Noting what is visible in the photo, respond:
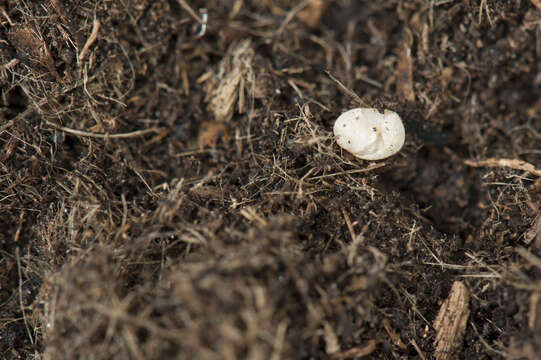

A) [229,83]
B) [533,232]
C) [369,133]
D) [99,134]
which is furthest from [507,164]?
[99,134]

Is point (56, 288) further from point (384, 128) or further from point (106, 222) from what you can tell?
point (384, 128)

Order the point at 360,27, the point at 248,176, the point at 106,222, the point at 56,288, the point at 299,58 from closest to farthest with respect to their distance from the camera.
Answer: the point at 56,288, the point at 106,222, the point at 248,176, the point at 299,58, the point at 360,27

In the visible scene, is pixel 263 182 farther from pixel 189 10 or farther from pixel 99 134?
pixel 189 10

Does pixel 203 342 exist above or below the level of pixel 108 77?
below

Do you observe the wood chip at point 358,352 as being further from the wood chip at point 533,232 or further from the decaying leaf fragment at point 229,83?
the decaying leaf fragment at point 229,83

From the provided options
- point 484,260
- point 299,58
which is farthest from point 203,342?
point 299,58

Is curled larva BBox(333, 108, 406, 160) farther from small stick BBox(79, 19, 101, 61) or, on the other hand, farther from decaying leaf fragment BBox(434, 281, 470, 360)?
small stick BBox(79, 19, 101, 61)

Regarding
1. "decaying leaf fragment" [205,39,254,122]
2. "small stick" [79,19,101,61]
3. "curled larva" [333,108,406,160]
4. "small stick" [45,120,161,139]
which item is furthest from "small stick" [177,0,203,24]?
"curled larva" [333,108,406,160]

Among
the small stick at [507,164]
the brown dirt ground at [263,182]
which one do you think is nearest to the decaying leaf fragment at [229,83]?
the brown dirt ground at [263,182]
